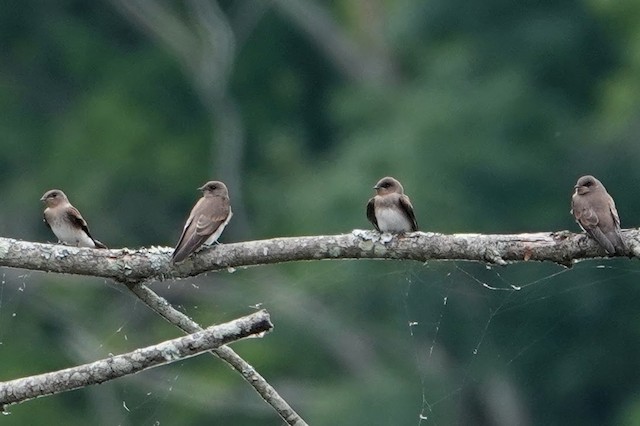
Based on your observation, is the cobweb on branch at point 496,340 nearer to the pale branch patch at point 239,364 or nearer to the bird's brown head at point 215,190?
the bird's brown head at point 215,190

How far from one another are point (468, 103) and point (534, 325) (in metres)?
5.17

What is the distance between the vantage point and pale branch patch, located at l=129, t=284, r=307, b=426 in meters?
9.46

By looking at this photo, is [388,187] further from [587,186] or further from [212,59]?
[212,59]

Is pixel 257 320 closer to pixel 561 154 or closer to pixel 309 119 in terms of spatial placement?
pixel 561 154

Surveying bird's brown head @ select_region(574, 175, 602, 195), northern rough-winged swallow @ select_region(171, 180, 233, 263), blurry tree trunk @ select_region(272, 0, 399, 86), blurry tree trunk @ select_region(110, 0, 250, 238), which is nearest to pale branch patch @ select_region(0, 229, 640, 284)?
northern rough-winged swallow @ select_region(171, 180, 233, 263)

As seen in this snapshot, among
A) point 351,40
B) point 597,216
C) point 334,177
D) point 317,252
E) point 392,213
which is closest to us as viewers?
point 317,252

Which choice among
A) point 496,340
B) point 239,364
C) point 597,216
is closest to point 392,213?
point 597,216

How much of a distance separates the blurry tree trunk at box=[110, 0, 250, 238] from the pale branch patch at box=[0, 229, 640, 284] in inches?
1109

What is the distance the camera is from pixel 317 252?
388 inches

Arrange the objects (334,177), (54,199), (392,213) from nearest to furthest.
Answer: (392,213) → (54,199) → (334,177)

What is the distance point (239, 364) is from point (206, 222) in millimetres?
1975

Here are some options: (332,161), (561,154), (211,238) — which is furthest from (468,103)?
(211,238)

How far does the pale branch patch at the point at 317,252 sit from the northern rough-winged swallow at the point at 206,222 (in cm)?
20

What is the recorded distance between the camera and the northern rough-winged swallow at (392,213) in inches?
439
